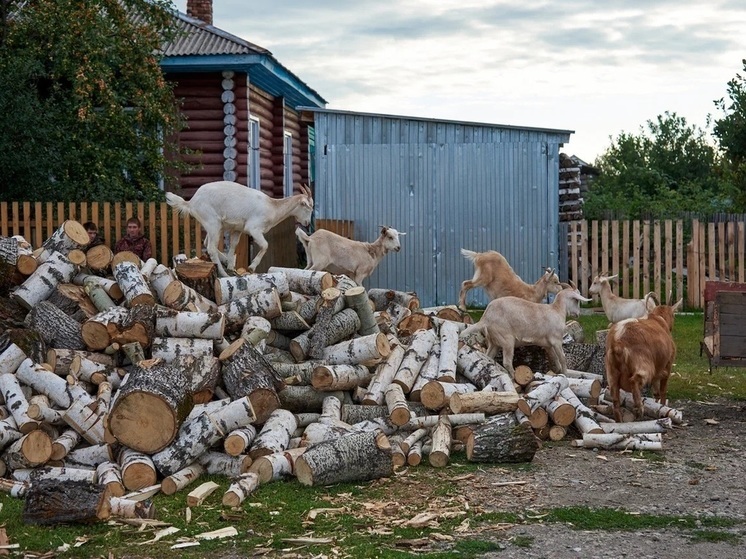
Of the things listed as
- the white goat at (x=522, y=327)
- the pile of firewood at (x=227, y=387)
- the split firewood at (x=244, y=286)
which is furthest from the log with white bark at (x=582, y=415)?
the split firewood at (x=244, y=286)

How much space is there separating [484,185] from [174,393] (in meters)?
13.6

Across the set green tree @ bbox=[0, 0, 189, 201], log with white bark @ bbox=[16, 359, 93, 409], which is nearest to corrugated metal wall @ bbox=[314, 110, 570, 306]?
green tree @ bbox=[0, 0, 189, 201]

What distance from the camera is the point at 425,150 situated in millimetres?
21219

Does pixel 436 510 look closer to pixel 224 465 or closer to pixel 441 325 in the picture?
pixel 224 465

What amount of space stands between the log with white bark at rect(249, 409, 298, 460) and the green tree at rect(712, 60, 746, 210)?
1739 centimetres

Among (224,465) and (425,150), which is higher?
(425,150)

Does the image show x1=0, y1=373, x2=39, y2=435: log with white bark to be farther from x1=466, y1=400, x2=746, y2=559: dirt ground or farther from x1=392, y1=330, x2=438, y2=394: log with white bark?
x1=466, y1=400, x2=746, y2=559: dirt ground

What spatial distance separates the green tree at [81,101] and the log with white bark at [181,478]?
37.8 ft

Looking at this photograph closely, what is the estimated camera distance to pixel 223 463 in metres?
8.34

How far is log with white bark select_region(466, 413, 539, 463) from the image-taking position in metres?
8.63

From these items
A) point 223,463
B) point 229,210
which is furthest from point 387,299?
point 223,463

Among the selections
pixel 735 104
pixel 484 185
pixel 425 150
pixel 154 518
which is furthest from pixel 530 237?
pixel 154 518

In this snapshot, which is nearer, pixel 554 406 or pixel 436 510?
pixel 436 510

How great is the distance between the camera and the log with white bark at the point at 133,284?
9906 mm
